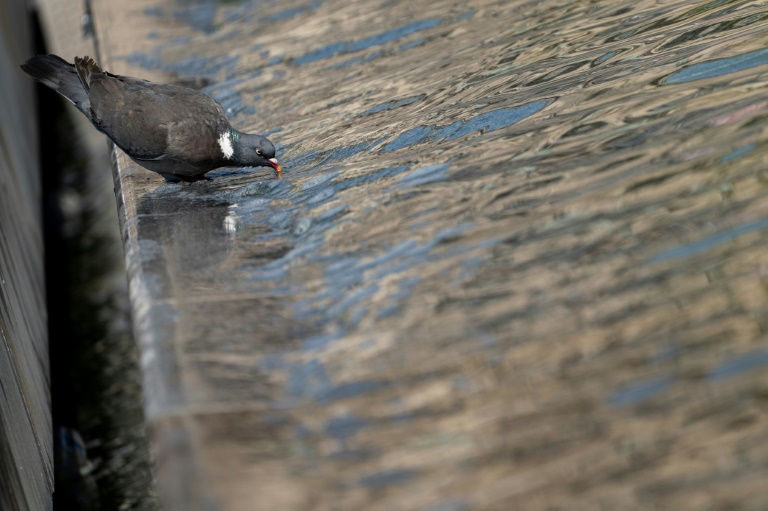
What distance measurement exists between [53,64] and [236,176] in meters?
1.38

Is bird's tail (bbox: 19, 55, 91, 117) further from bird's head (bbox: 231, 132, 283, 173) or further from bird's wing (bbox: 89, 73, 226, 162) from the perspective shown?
bird's head (bbox: 231, 132, 283, 173)

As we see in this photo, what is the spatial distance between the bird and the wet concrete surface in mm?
174

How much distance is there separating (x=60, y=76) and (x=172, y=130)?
4.05ft

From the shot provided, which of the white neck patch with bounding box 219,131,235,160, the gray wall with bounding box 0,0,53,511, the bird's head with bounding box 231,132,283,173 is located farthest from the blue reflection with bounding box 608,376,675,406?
the white neck patch with bounding box 219,131,235,160

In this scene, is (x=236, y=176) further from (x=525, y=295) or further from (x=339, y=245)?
(x=525, y=295)

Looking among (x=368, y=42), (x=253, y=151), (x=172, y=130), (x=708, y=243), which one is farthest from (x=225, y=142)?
(x=708, y=243)

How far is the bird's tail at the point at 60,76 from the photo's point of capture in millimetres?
6339

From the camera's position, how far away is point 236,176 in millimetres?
6125

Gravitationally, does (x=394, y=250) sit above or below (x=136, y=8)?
below

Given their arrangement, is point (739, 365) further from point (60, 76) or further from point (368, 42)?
point (368, 42)

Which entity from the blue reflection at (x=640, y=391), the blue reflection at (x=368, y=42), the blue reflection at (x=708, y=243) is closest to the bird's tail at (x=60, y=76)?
the blue reflection at (x=368, y=42)

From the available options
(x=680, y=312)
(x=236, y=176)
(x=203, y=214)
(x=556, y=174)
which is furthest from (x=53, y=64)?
(x=680, y=312)

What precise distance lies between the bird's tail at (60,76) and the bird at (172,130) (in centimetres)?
32

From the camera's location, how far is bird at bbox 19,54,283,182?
563 centimetres
